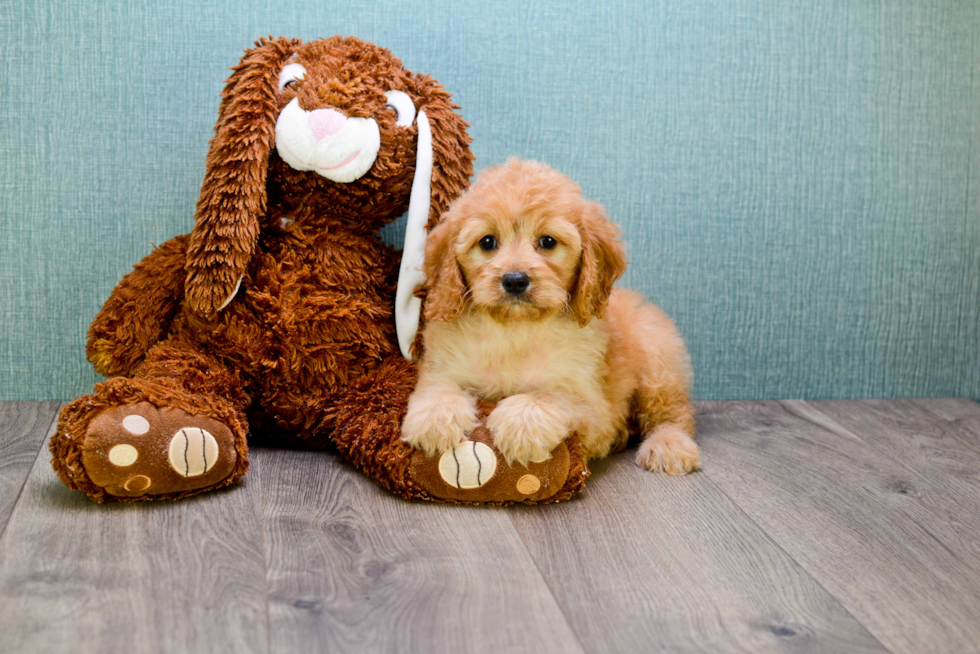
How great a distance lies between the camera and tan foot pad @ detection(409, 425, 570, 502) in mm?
1689

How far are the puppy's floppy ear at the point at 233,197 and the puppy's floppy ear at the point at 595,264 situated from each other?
696 millimetres

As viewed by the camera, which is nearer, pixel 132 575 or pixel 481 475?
pixel 132 575

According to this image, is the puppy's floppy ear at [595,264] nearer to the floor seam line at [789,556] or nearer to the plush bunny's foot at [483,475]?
the plush bunny's foot at [483,475]

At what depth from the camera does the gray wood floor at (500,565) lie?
4.14 feet

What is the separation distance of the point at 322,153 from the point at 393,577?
904 millimetres

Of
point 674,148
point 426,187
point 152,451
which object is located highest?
point 674,148

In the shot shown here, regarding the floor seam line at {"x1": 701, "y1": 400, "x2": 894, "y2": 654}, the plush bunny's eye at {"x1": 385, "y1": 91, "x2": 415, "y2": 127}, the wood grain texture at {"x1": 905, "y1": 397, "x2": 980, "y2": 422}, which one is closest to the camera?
the floor seam line at {"x1": 701, "y1": 400, "x2": 894, "y2": 654}

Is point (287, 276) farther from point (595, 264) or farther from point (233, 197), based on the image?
point (595, 264)

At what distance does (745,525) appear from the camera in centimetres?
169

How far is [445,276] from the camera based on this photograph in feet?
5.84

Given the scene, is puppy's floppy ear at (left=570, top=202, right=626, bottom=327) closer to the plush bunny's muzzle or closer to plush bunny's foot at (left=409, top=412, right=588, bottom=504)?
plush bunny's foot at (left=409, top=412, right=588, bottom=504)

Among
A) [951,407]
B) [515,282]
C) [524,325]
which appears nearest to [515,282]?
[515,282]

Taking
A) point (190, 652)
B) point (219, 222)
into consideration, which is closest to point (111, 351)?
point (219, 222)

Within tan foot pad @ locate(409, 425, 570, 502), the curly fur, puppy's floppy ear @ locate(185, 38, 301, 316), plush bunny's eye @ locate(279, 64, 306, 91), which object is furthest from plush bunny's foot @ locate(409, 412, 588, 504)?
plush bunny's eye @ locate(279, 64, 306, 91)
